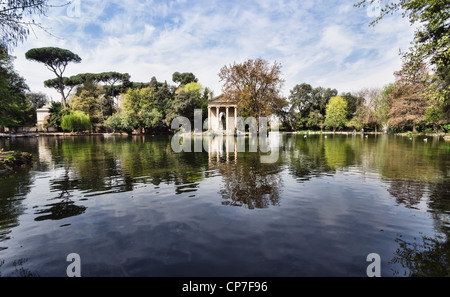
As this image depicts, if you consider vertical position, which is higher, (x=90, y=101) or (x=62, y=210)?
(x=90, y=101)

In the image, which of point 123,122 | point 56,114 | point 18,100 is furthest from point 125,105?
point 18,100

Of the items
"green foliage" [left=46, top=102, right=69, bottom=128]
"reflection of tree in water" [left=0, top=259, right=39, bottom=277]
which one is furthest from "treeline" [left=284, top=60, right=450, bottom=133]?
"green foliage" [left=46, top=102, right=69, bottom=128]

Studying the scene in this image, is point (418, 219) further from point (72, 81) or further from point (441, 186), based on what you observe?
point (72, 81)

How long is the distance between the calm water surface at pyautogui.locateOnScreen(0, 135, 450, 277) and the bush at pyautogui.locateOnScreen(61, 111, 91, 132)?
63.5 m

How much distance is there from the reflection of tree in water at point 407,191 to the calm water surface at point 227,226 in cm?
4

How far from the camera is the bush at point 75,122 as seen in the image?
64312 millimetres

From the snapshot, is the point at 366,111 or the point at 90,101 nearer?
the point at 366,111

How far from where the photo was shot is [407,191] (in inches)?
353

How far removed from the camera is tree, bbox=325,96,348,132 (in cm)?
8019

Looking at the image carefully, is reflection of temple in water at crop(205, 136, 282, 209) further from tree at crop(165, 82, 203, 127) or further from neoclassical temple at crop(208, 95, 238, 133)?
tree at crop(165, 82, 203, 127)

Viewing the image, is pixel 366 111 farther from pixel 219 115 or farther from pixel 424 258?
pixel 424 258

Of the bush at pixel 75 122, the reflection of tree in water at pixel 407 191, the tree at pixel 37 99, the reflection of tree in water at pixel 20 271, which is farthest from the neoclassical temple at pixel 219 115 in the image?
the tree at pixel 37 99

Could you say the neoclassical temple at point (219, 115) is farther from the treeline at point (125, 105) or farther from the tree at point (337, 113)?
the tree at point (337, 113)

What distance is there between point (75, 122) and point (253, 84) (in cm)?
5495
